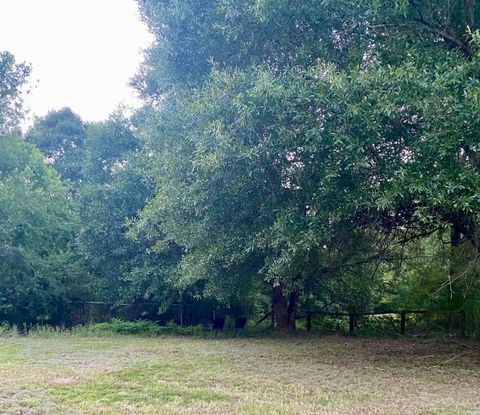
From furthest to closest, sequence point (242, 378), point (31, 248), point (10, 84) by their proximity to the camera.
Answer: point (10, 84) < point (31, 248) < point (242, 378)

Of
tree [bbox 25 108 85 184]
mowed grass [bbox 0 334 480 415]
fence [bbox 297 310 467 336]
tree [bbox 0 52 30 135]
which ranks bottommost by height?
mowed grass [bbox 0 334 480 415]

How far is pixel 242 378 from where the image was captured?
6.07m

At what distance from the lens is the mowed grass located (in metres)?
4.59

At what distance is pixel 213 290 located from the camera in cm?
1048

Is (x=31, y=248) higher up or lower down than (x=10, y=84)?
lower down

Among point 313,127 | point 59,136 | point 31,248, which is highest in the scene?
point 59,136

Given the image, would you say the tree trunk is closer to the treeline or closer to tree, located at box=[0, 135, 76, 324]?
the treeline

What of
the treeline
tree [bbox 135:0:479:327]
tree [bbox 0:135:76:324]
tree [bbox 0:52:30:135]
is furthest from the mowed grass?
tree [bbox 0:52:30:135]

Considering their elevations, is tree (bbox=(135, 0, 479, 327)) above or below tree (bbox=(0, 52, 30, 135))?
below

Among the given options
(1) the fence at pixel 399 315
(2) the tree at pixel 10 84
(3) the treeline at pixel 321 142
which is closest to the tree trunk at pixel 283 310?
(1) the fence at pixel 399 315

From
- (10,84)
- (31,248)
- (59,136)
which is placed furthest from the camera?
(59,136)

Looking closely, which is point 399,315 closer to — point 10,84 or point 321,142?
point 321,142

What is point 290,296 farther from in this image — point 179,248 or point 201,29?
point 201,29

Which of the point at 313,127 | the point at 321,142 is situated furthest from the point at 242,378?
the point at 313,127
